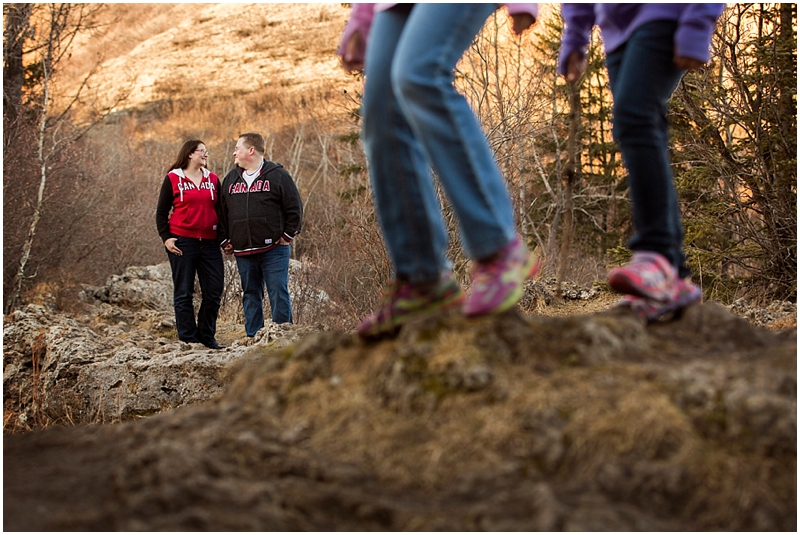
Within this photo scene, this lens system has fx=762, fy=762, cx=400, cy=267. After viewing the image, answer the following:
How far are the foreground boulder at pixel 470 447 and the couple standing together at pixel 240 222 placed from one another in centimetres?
452

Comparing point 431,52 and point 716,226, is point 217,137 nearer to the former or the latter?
point 716,226

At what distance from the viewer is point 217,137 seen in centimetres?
3216

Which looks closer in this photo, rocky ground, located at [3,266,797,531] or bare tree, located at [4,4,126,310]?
rocky ground, located at [3,266,797,531]

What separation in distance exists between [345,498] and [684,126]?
925cm

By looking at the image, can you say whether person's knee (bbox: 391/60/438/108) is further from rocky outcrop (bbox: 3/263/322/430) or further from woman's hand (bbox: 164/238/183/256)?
woman's hand (bbox: 164/238/183/256)

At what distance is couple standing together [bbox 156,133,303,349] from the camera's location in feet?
22.6

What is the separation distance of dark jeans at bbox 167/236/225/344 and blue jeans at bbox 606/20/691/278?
16.6 ft

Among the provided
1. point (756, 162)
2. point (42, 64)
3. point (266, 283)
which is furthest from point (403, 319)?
point (42, 64)

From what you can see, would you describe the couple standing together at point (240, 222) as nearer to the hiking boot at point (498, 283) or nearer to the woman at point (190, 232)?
the woman at point (190, 232)

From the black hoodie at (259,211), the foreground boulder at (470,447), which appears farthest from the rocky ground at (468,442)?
the black hoodie at (259,211)

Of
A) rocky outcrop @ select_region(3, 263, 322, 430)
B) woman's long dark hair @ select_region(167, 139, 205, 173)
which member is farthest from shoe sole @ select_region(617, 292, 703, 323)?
woman's long dark hair @ select_region(167, 139, 205, 173)

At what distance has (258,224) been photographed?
22.5 ft

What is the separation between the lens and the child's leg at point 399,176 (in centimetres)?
243

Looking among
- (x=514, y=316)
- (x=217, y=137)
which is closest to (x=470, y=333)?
(x=514, y=316)
